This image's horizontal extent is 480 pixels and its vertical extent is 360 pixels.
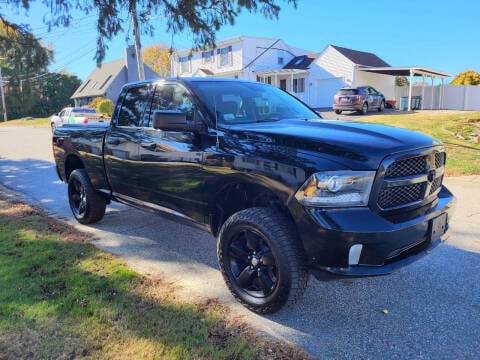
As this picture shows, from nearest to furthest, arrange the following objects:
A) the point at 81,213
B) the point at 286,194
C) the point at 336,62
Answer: the point at 286,194, the point at 81,213, the point at 336,62

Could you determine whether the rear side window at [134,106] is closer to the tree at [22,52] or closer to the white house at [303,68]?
the tree at [22,52]

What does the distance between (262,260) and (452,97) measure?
105ft

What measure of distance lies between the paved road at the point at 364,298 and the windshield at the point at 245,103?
161cm

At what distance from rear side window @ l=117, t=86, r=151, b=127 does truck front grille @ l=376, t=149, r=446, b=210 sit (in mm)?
2826

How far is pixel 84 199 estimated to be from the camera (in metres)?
5.75

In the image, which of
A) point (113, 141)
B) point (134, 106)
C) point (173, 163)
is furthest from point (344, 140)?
point (113, 141)

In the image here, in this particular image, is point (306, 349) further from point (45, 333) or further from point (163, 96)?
point (163, 96)

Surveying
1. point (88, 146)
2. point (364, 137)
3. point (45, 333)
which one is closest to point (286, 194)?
→ point (364, 137)

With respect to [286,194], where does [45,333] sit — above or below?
below

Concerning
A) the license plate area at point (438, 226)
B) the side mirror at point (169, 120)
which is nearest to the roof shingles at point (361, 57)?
the license plate area at point (438, 226)

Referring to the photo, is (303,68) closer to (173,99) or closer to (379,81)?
(379,81)

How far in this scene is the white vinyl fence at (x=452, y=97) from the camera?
1160 inches

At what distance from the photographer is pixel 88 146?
5.52 metres

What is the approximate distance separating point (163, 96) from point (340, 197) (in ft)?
7.93
